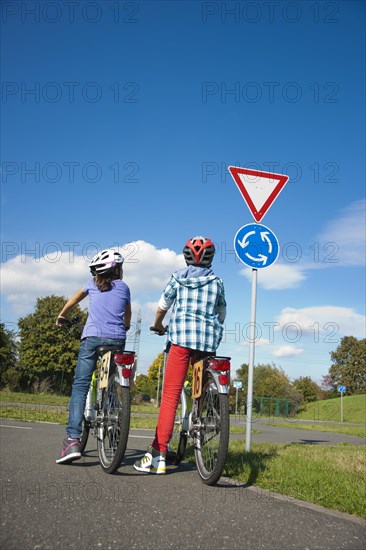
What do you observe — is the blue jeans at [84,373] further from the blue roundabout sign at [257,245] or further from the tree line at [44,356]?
the tree line at [44,356]

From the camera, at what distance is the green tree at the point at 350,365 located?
7867 cm

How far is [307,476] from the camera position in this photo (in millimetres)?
3873

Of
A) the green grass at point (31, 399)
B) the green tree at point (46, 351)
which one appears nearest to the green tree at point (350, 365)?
the green tree at point (46, 351)

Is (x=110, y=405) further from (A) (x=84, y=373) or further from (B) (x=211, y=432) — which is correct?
(B) (x=211, y=432)

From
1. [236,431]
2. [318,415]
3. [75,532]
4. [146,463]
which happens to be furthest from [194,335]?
[318,415]

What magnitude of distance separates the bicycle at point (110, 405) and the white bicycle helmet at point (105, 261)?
0.77 metres

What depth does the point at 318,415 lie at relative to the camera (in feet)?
145

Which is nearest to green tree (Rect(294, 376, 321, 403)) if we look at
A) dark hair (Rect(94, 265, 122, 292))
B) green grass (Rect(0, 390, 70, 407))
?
green grass (Rect(0, 390, 70, 407))

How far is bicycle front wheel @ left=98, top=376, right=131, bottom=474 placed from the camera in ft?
12.5

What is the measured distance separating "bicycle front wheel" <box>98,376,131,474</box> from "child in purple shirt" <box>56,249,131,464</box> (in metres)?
0.29

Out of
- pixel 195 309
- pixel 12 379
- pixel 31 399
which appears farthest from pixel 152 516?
pixel 12 379

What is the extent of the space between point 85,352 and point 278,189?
A: 333cm

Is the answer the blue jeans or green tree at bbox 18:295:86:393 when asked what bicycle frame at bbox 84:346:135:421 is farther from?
green tree at bbox 18:295:86:393

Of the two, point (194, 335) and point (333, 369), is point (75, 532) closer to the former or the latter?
point (194, 335)
